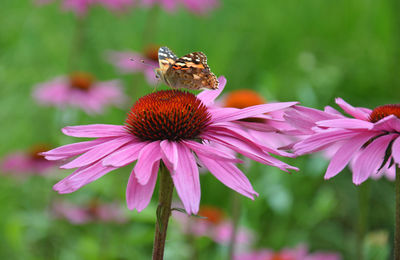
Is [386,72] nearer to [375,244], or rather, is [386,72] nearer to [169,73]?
[375,244]

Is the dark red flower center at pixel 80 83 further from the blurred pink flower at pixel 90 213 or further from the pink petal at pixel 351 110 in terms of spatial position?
the pink petal at pixel 351 110

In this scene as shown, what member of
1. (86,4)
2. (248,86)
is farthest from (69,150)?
(248,86)

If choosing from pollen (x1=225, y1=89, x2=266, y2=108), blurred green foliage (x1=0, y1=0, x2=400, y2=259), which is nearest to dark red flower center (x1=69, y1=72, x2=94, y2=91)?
blurred green foliage (x1=0, y1=0, x2=400, y2=259)

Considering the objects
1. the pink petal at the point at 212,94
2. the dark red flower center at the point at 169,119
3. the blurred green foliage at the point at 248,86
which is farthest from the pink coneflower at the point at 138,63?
the dark red flower center at the point at 169,119

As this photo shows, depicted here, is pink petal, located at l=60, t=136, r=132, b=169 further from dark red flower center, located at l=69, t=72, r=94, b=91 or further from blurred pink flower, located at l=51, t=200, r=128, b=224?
dark red flower center, located at l=69, t=72, r=94, b=91

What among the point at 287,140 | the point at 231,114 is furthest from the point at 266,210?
the point at 231,114
